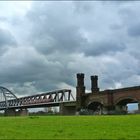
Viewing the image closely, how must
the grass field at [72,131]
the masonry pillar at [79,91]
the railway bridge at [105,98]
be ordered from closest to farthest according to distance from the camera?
the grass field at [72,131] → the railway bridge at [105,98] → the masonry pillar at [79,91]

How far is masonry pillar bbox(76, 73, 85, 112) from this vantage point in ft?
484

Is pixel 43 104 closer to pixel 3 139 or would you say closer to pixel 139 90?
pixel 139 90

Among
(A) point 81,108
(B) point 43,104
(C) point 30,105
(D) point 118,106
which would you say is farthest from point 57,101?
(D) point 118,106

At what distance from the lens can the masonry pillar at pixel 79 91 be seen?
147 metres

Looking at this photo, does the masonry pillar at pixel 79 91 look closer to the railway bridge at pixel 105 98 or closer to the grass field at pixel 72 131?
the railway bridge at pixel 105 98

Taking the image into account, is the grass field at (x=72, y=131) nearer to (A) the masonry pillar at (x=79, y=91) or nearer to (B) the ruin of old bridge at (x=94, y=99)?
(B) the ruin of old bridge at (x=94, y=99)

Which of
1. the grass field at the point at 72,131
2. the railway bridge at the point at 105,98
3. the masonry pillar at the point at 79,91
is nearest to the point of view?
the grass field at the point at 72,131

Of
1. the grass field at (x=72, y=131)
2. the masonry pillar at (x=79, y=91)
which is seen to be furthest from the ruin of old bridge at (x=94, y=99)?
the grass field at (x=72, y=131)

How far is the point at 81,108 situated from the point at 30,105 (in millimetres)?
60487

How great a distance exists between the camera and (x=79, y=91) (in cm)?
15125

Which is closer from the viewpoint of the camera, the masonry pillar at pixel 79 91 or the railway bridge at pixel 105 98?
the railway bridge at pixel 105 98

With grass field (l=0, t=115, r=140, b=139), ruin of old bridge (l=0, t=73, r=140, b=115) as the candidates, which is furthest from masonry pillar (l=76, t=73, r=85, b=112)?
grass field (l=0, t=115, r=140, b=139)

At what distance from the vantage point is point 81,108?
144 m

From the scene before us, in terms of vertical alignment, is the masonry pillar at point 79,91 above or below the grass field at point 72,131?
above
